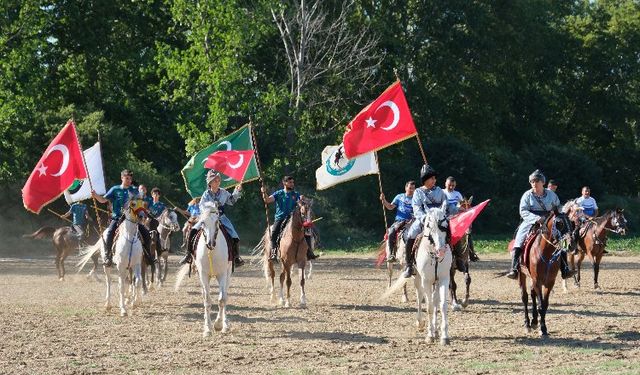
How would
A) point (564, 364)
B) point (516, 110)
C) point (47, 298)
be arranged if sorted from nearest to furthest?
point (564, 364) → point (47, 298) → point (516, 110)

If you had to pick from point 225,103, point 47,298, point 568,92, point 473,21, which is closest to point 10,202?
point 225,103

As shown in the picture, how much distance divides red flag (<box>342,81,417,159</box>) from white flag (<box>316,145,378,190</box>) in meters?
3.14

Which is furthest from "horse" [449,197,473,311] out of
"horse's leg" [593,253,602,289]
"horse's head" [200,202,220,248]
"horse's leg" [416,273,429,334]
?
"horse's leg" [593,253,602,289]

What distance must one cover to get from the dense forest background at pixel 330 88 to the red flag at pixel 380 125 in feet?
84.2

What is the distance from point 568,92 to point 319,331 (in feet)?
167

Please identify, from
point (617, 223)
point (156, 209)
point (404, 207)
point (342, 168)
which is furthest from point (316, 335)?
point (617, 223)

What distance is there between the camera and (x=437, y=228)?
→ 14.8 meters

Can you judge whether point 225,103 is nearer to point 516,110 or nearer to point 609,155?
point 516,110

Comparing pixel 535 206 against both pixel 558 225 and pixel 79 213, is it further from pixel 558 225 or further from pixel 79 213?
pixel 79 213

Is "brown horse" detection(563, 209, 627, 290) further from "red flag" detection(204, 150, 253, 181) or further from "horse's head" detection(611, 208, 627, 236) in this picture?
"red flag" detection(204, 150, 253, 181)

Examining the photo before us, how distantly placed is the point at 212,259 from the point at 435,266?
3.58m

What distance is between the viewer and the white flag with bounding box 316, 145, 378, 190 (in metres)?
23.0

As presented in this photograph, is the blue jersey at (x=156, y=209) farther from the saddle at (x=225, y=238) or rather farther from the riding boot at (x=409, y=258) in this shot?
the riding boot at (x=409, y=258)

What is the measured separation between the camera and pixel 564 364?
1305cm
